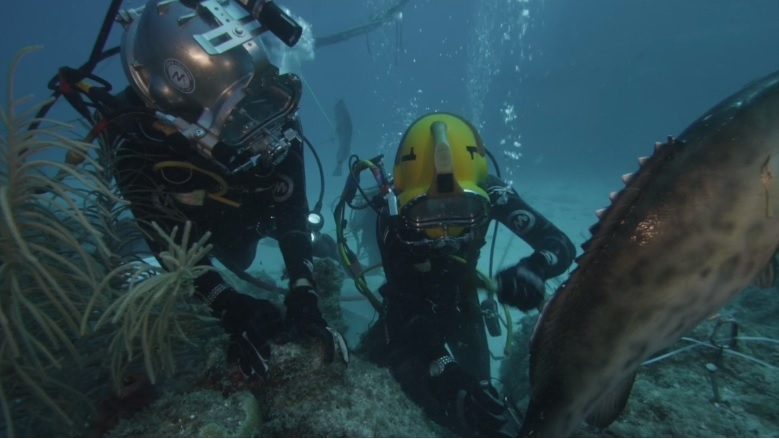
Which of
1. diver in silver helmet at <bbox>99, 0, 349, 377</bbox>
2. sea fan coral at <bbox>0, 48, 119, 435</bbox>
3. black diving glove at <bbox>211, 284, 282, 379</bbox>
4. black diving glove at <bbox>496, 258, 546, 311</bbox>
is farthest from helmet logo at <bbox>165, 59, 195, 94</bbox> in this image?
black diving glove at <bbox>496, 258, 546, 311</bbox>

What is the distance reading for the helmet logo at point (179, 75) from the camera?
9.18ft

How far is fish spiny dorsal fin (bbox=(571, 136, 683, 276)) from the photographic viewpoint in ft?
5.21

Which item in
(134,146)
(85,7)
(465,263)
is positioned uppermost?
(85,7)

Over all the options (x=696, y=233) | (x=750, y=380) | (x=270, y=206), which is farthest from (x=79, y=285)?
(x=750, y=380)

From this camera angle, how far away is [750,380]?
9.05 feet

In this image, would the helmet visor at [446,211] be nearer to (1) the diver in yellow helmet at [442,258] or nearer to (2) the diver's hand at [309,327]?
(1) the diver in yellow helmet at [442,258]

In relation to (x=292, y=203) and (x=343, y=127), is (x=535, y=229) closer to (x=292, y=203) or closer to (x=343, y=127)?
(x=292, y=203)

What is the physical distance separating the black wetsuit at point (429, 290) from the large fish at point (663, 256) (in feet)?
5.65

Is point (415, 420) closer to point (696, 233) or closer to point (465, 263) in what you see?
point (465, 263)

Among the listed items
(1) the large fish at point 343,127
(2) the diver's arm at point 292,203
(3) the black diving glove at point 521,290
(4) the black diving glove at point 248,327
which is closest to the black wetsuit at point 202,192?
(2) the diver's arm at point 292,203

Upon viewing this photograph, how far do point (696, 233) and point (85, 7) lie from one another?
2863 inches

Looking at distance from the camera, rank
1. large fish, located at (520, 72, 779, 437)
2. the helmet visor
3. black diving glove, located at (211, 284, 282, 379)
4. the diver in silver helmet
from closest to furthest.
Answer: large fish, located at (520, 72, 779, 437) < black diving glove, located at (211, 284, 282, 379) < the diver in silver helmet < the helmet visor

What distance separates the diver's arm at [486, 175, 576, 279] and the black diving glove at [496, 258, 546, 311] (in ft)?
1.88

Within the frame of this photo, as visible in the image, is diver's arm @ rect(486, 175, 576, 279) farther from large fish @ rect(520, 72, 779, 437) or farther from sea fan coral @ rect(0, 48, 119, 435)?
sea fan coral @ rect(0, 48, 119, 435)
